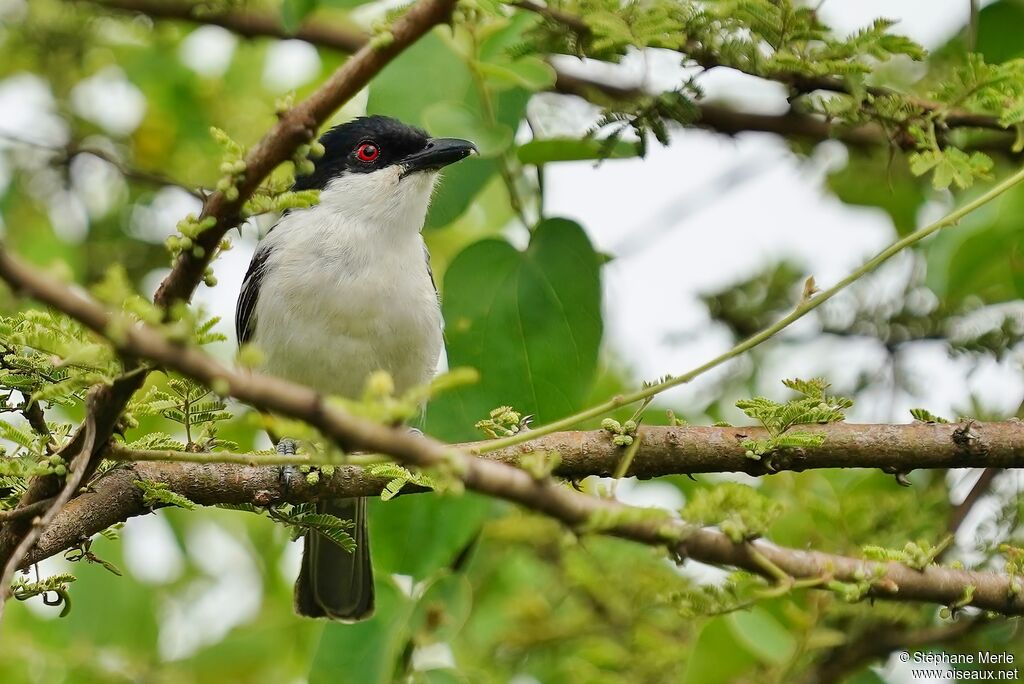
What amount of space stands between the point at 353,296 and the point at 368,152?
2.47ft

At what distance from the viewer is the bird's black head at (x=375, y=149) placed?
4.52 m

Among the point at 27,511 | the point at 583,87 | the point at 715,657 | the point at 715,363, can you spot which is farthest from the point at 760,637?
the point at 583,87

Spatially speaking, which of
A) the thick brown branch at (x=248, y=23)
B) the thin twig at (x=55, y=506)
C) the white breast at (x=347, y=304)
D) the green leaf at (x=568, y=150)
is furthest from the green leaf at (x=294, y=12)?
the thick brown branch at (x=248, y=23)

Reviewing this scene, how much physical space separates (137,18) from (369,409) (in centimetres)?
448

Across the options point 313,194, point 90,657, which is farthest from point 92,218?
point 313,194

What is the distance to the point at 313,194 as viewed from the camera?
6.86ft

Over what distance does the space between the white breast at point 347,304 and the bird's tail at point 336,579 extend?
50cm

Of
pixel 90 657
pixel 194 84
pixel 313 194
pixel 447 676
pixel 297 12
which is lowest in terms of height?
pixel 447 676

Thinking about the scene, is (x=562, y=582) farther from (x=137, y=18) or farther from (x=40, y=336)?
(x=40, y=336)

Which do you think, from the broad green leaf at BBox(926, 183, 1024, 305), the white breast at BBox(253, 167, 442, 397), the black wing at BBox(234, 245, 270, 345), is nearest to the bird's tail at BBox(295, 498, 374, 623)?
the white breast at BBox(253, 167, 442, 397)

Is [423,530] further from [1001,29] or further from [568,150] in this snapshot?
[1001,29]

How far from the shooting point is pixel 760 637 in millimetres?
3338

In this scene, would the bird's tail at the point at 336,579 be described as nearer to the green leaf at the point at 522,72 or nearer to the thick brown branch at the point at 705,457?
the thick brown branch at the point at 705,457

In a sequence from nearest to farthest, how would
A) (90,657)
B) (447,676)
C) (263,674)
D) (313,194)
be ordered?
1. (313,194)
2. (447,676)
3. (90,657)
4. (263,674)
